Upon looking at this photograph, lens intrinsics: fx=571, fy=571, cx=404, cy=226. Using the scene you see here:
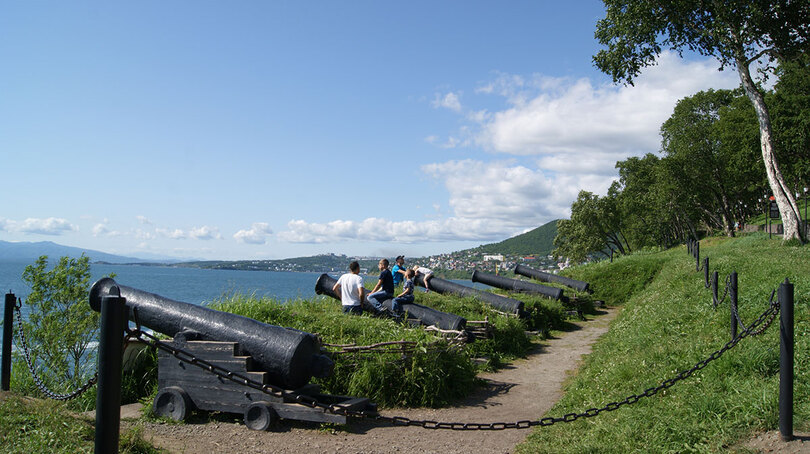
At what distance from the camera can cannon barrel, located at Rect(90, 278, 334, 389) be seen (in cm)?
602

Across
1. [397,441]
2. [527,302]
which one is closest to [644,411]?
[397,441]

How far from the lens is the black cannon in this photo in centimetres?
593

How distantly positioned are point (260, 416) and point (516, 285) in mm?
13899

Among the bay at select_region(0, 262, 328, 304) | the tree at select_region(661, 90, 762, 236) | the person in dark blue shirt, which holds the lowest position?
the bay at select_region(0, 262, 328, 304)

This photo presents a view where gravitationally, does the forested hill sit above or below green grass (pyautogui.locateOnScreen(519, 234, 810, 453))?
above

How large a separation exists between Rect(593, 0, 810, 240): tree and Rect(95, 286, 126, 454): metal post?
20544mm

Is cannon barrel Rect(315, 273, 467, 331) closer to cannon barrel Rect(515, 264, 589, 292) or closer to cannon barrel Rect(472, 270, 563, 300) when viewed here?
cannon barrel Rect(472, 270, 563, 300)

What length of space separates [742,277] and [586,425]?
6575mm

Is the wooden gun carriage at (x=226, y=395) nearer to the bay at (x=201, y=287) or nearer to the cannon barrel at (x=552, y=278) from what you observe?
the bay at (x=201, y=287)

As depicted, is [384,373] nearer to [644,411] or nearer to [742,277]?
[644,411]

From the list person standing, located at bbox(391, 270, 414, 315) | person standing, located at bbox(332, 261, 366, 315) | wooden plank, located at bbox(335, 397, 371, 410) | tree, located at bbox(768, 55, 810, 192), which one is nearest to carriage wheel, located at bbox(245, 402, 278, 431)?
wooden plank, located at bbox(335, 397, 371, 410)

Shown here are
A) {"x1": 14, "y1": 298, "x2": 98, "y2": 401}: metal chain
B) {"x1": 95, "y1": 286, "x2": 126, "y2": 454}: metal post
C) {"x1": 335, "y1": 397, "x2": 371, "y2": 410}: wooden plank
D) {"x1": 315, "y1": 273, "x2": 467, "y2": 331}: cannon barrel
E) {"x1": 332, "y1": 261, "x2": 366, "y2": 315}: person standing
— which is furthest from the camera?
{"x1": 332, "y1": 261, "x2": 366, "y2": 315}: person standing

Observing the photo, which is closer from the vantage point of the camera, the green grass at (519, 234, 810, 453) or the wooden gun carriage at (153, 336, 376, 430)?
the green grass at (519, 234, 810, 453)

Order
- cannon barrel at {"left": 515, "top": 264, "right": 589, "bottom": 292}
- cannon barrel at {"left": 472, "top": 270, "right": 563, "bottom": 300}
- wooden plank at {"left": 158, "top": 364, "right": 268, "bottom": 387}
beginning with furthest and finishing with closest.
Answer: cannon barrel at {"left": 515, "top": 264, "right": 589, "bottom": 292}
cannon barrel at {"left": 472, "top": 270, "right": 563, "bottom": 300}
wooden plank at {"left": 158, "top": 364, "right": 268, "bottom": 387}
